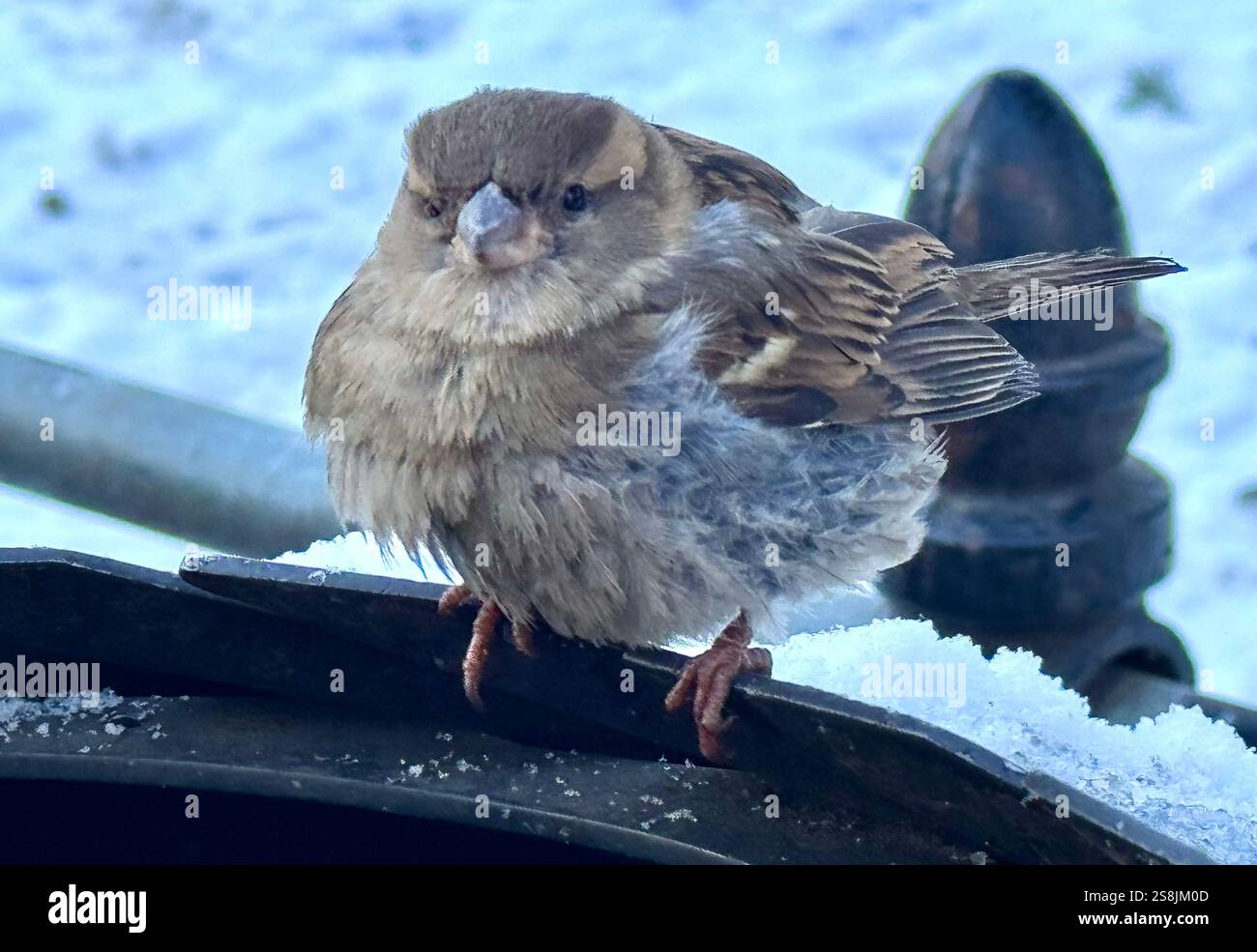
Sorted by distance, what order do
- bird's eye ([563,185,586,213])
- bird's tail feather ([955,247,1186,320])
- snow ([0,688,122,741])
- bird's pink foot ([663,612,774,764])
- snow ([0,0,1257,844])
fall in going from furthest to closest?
snow ([0,0,1257,844]) < bird's tail feather ([955,247,1186,320]) < bird's eye ([563,185,586,213]) < snow ([0,688,122,741]) < bird's pink foot ([663,612,774,764])

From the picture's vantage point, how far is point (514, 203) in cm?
233

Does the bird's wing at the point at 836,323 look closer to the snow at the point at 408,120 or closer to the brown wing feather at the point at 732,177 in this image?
the brown wing feather at the point at 732,177

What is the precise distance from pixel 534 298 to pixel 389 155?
3735mm

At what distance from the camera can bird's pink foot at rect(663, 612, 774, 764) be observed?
6.38 ft

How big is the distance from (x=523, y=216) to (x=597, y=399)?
0.94ft

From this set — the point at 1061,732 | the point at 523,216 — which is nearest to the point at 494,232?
the point at 523,216

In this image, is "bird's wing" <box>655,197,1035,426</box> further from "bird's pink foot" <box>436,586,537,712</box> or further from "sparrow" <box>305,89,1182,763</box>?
"bird's pink foot" <box>436,586,537,712</box>

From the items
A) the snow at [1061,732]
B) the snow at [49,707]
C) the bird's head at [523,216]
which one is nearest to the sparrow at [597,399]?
A: the bird's head at [523,216]

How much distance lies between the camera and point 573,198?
240 cm

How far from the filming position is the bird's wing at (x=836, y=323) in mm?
2480

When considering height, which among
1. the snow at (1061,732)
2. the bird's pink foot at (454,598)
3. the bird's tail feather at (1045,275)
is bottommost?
the snow at (1061,732)

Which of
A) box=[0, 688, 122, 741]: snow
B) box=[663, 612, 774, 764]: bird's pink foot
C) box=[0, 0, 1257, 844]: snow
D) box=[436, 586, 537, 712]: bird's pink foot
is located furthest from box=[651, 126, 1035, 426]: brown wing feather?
box=[0, 0, 1257, 844]: snow
